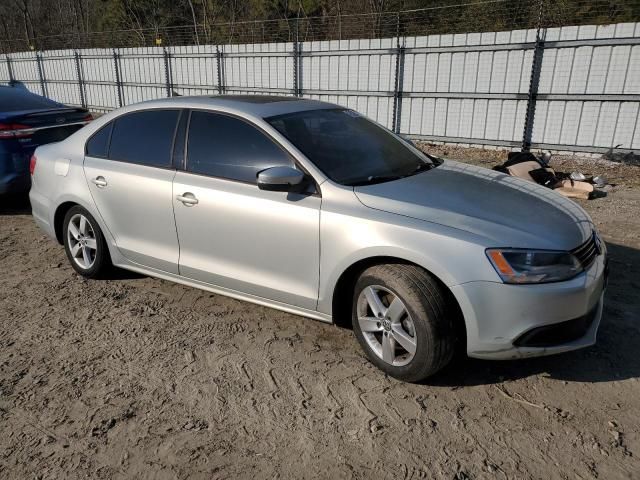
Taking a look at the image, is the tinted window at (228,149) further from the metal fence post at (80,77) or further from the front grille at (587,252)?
the metal fence post at (80,77)

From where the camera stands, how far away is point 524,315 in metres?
2.72

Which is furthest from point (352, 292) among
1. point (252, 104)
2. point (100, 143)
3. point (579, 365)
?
point (100, 143)

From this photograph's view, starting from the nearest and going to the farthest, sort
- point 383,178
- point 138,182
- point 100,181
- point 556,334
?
point 556,334 < point 383,178 < point 138,182 < point 100,181

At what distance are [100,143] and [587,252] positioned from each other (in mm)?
3753

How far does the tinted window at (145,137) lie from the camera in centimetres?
398

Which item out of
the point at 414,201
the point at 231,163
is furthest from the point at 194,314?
the point at 414,201

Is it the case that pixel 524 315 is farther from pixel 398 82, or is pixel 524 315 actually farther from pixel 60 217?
pixel 398 82

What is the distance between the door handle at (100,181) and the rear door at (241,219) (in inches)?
31.7

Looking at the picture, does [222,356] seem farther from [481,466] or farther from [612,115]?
[612,115]

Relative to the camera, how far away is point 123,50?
17203 mm

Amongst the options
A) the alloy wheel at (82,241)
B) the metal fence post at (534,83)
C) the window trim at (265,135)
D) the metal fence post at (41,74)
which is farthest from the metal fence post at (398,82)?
the metal fence post at (41,74)

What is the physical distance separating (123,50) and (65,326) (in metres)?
15.7

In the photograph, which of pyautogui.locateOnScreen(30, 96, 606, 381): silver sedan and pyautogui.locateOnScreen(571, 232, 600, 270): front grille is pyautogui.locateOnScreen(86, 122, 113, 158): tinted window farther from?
pyautogui.locateOnScreen(571, 232, 600, 270): front grille

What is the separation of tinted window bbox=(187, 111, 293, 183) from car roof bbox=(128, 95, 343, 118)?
10 centimetres
